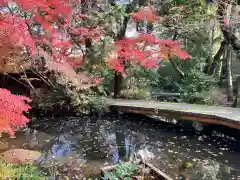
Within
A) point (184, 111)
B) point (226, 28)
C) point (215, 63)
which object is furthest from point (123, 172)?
point (215, 63)

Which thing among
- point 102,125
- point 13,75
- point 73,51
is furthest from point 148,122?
point 13,75

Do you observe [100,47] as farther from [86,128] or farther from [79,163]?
[79,163]

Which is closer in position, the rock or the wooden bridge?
the rock

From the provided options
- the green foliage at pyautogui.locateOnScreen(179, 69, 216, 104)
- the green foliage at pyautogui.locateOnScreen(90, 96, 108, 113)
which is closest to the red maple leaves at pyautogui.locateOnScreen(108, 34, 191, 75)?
the green foliage at pyautogui.locateOnScreen(90, 96, 108, 113)

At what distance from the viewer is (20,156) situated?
7.58 meters

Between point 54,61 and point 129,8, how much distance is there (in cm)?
388

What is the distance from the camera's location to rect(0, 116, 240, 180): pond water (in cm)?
739

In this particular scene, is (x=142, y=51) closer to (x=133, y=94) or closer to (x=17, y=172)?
(x=133, y=94)

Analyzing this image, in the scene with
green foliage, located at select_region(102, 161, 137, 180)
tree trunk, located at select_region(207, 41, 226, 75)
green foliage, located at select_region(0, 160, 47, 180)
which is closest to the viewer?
green foliage, located at select_region(0, 160, 47, 180)

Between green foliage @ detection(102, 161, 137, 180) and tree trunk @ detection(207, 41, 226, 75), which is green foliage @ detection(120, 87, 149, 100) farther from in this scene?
green foliage @ detection(102, 161, 137, 180)

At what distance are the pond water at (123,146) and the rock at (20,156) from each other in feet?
0.69

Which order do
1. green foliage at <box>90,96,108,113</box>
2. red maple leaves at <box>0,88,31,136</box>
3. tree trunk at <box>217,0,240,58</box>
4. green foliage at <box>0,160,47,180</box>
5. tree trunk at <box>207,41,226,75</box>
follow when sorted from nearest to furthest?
green foliage at <box>0,160,47,180</box>
red maple leaves at <box>0,88,31,136</box>
tree trunk at <box>217,0,240,58</box>
green foliage at <box>90,96,108,113</box>
tree trunk at <box>207,41,226,75</box>

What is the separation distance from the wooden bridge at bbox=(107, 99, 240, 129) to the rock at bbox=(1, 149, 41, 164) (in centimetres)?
382

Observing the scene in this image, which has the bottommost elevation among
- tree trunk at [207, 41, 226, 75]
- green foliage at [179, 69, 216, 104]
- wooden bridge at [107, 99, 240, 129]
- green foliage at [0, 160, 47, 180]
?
green foliage at [0, 160, 47, 180]
